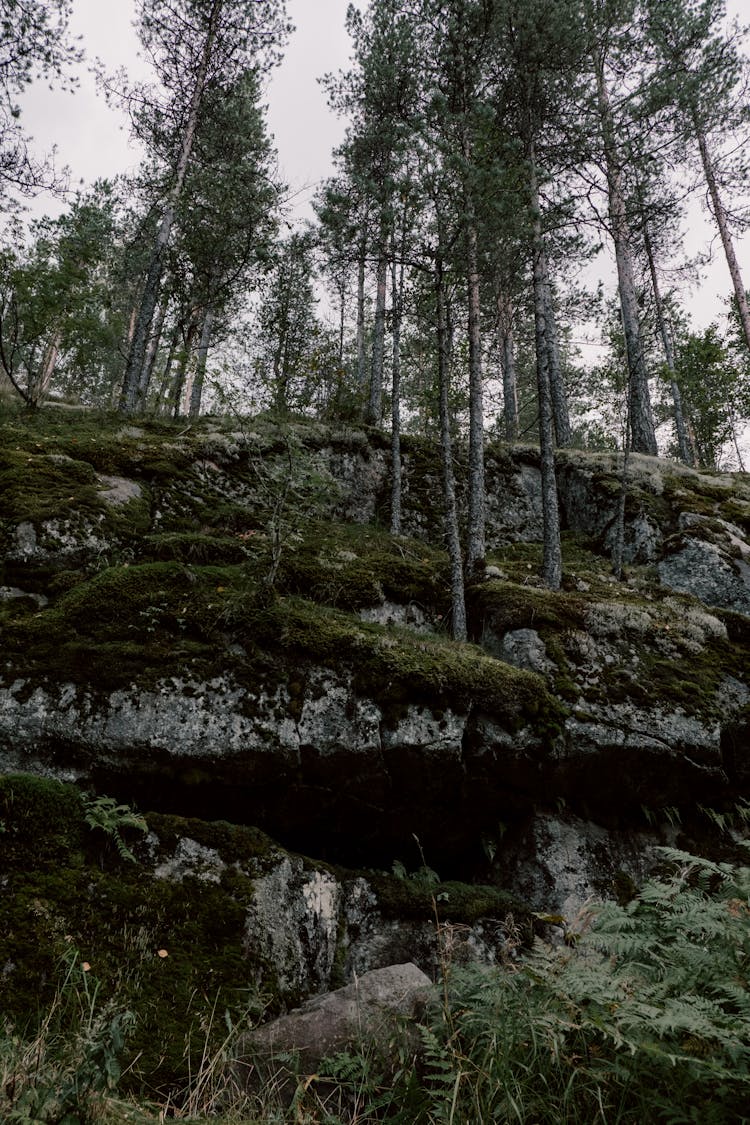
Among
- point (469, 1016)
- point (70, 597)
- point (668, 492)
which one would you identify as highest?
point (668, 492)

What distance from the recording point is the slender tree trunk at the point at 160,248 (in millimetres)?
13062

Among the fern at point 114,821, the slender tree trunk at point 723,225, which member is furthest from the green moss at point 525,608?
the slender tree trunk at point 723,225

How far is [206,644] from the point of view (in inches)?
225

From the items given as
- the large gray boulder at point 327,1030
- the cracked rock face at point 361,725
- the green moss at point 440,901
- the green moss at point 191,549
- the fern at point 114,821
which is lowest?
the large gray boulder at point 327,1030

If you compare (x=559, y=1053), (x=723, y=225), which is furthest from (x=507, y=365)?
(x=559, y=1053)

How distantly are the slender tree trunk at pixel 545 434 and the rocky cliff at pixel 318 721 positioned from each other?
1007 millimetres

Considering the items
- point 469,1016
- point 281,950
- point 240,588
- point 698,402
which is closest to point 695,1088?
point 469,1016

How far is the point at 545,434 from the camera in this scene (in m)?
10.4

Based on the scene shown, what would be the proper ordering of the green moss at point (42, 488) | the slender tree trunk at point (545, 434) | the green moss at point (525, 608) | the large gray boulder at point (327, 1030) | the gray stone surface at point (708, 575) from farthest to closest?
1. the gray stone surface at point (708, 575)
2. the slender tree trunk at point (545, 434)
3. the green moss at point (525, 608)
4. the green moss at point (42, 488)
5. the large gray boulder at point (327, 1030)

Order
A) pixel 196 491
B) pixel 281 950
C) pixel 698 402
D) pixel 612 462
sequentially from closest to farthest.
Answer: pixel 281 950
pixel 196 491
pixel 612 462
pixel 698 402

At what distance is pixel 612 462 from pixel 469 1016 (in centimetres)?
1272

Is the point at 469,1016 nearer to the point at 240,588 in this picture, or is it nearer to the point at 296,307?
the point at 240,588

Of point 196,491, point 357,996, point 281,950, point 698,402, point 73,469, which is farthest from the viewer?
point 698,402

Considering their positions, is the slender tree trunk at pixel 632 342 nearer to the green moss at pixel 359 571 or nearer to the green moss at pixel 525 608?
the green moss at pixel 525 608
